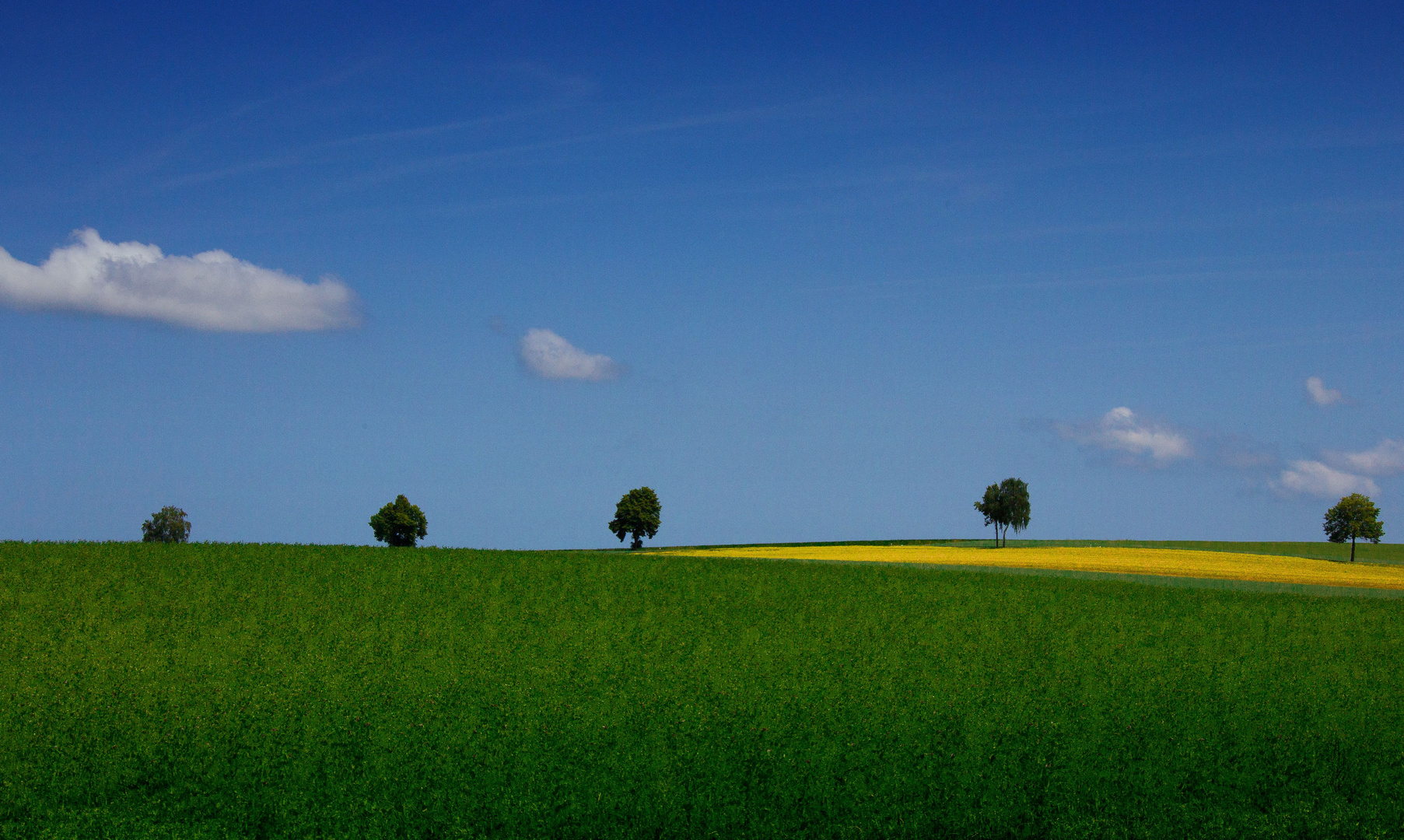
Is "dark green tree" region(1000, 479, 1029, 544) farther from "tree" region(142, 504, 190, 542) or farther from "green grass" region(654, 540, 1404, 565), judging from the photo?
"tree" region(142, 504, 190, 542)

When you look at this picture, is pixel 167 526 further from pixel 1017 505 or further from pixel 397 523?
pixel 1017 505

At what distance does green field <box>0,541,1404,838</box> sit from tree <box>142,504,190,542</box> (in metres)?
67.1

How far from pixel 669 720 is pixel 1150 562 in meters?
49.1

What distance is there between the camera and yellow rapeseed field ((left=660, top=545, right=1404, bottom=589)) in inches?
1923

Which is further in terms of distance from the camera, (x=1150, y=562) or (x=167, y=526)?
(x=167, y=526)

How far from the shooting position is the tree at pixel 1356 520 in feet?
275

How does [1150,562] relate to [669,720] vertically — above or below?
above

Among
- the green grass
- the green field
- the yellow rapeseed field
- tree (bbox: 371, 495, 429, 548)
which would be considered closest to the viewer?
the green field

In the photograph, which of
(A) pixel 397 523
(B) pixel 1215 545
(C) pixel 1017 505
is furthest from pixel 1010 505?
(A) pixel 397 523

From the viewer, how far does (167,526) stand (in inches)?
3529

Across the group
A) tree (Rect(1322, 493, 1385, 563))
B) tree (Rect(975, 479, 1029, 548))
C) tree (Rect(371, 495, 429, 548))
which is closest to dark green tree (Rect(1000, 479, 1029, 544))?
tree (Rect(975, 479, 1029, 548))

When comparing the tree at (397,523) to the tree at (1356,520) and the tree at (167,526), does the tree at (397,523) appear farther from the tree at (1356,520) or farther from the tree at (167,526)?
the tree at (1356,520)

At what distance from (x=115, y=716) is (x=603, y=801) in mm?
9151

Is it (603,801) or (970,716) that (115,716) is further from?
(970,716)
